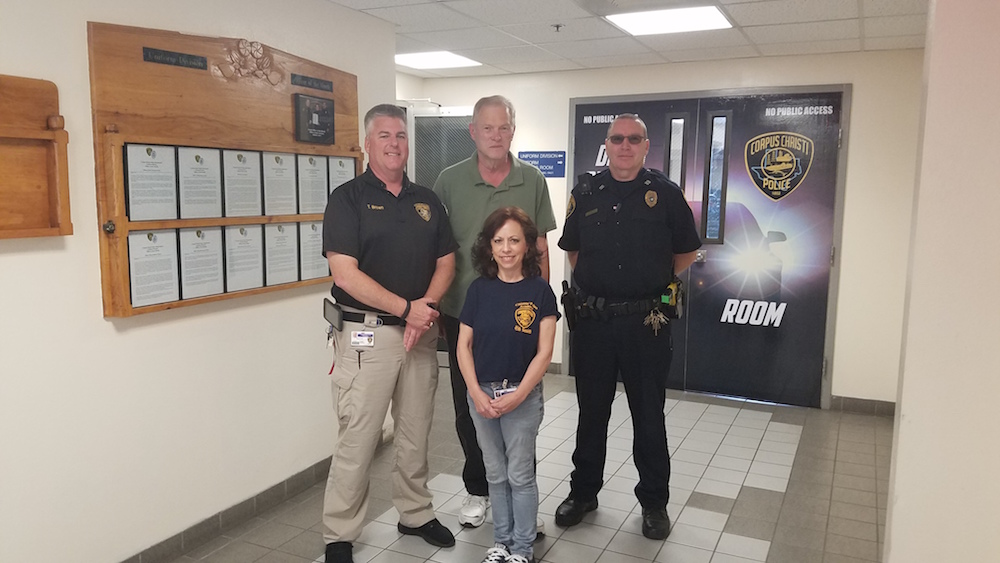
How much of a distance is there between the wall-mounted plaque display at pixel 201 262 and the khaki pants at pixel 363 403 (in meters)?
0.59

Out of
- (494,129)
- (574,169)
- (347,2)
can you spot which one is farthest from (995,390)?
(574,169)

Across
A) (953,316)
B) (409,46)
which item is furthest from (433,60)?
(953,316)

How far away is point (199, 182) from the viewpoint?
2795 millimetres

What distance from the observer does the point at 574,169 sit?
578 centimetres

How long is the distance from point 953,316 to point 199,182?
2588 mm

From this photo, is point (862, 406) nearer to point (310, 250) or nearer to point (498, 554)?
point (498, 554)

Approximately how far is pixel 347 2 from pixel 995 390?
10.4 feet

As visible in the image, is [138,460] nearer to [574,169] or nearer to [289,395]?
[289,395]

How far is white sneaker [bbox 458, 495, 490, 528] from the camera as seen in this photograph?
10.2ft

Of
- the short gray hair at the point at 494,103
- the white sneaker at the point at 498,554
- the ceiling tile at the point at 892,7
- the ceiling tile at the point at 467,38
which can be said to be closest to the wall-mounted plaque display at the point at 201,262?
the short gray hair at the point at 494,103

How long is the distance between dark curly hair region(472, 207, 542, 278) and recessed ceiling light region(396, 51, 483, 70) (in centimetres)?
266

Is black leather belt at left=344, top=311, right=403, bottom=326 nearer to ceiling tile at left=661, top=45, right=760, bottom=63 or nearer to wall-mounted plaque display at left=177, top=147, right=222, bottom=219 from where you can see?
wall-mounted plaque display at left=177, top=147, right=222, bottom=219

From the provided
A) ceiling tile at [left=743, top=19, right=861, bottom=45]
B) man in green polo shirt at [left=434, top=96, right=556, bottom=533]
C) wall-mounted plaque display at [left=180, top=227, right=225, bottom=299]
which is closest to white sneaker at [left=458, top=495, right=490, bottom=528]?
man in green polo shirt at [left=434, top=96, right=556, bottom=533]

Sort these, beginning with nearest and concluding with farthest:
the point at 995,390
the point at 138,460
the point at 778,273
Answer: the point at 995,390 → the point at 138,460 → the point at 778,273
